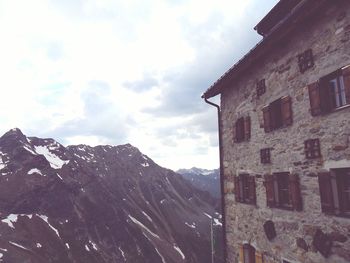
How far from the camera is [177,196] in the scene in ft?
393

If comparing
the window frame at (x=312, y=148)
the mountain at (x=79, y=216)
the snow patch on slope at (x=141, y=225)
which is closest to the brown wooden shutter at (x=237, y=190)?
the window frame at (x=312, y=148)

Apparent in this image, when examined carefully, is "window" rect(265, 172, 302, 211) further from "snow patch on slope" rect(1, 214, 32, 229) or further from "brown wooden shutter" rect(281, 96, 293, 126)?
"snow patch on slope" rect(1, 214, 32, 229)

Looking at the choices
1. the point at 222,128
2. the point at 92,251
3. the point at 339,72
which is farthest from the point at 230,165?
the point at 92,251

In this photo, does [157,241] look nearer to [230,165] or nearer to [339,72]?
[230,165]

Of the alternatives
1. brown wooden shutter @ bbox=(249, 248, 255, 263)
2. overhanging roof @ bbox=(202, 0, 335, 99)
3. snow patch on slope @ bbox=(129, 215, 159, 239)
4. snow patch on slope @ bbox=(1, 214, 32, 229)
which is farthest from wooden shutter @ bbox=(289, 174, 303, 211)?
snow patch on slope @ bbox=(129, 215, 159, 239)

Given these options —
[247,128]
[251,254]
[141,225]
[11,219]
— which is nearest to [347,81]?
[247,128]

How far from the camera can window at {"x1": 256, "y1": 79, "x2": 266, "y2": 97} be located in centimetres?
1101

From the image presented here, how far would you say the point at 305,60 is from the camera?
888 centimetres

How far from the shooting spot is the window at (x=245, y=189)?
11.3 metres

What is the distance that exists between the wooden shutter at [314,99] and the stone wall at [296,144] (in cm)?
14

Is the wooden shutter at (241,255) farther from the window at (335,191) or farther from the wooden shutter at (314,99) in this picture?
the wooden shutter at (314,99)

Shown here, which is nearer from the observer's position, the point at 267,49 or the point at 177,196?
the point at 267,49

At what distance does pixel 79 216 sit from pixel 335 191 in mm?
72942

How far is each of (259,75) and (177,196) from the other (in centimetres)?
11164
